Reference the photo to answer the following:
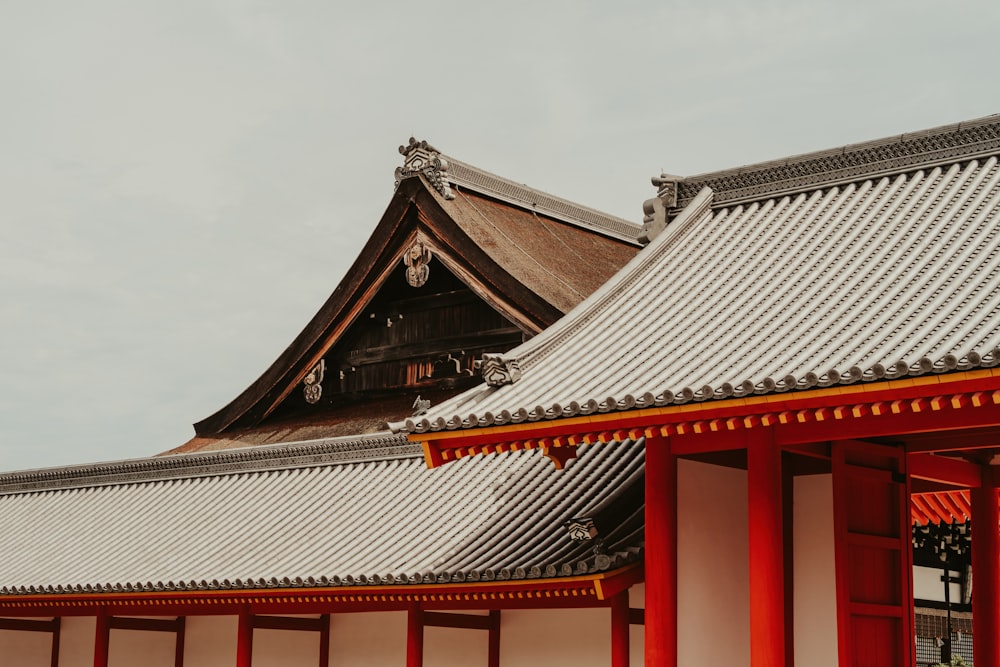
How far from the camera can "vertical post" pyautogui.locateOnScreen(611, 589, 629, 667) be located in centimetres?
1243

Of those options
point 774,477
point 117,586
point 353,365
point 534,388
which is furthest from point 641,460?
point 353,365

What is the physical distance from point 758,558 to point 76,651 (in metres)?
10.8

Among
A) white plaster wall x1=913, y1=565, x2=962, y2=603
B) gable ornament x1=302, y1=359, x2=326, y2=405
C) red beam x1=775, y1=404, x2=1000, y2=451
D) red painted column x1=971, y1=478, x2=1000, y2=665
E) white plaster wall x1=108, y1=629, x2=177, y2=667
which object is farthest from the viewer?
white plaster wall x1=913, y1=565, x2=962, y2=603

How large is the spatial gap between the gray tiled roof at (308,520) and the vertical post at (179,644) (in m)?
0.92

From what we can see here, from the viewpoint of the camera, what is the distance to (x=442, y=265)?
1980 cm

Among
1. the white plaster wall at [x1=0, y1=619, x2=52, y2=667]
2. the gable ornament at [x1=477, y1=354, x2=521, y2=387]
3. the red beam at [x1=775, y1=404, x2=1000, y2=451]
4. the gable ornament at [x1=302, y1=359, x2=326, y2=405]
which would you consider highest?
the gable ornament at [x1=302, y1=359, x2=326, y2=405]

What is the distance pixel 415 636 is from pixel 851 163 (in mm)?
6629

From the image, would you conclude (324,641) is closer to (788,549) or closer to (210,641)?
(210,641)

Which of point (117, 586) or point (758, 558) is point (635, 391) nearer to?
point (758, 558)

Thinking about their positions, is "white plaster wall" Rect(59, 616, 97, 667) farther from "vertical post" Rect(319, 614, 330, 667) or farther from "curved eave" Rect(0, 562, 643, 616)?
"vertical post" Rect(319, 614, 330, 667)

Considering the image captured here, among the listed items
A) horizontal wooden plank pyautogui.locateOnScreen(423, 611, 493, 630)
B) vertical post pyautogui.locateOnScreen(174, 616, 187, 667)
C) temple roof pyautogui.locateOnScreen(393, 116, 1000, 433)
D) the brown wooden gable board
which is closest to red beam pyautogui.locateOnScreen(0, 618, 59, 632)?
vertical post pyautogui.locateOnScreen(174, 616, 187, 667)

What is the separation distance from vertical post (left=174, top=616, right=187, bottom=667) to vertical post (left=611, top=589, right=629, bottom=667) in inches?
270

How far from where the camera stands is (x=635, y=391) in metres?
11.0

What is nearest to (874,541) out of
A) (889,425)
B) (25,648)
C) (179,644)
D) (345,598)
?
(889,425)
